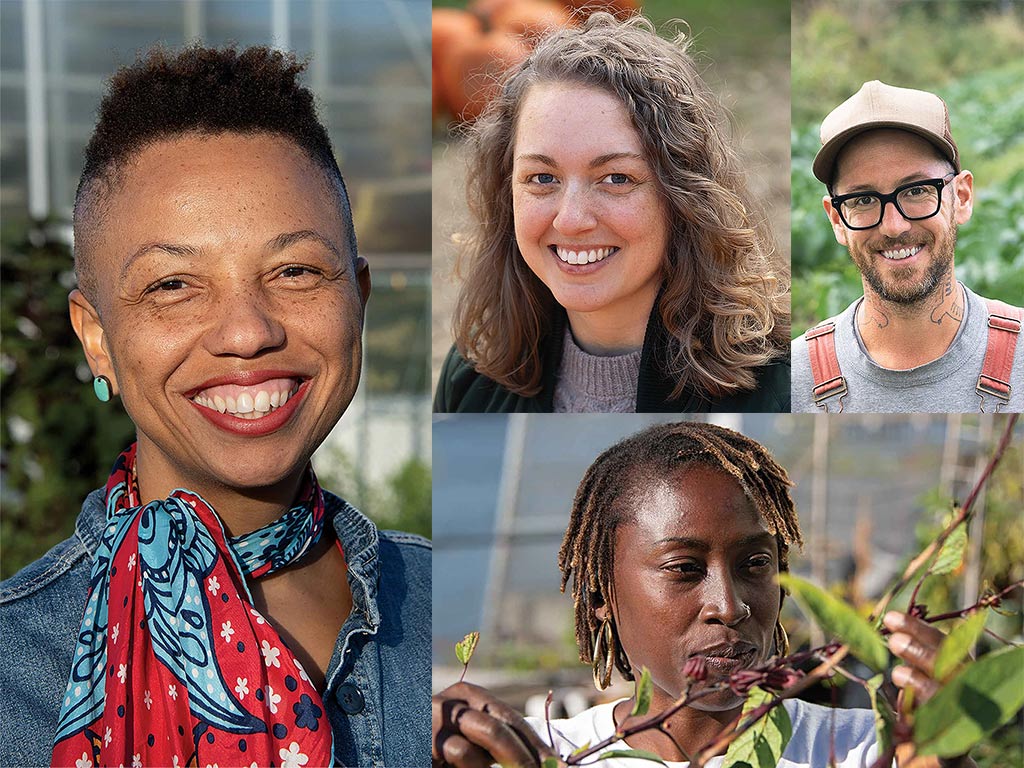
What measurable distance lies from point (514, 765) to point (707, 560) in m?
0.36

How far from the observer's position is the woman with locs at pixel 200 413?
49.6 inches

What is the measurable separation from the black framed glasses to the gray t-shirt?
12 centimetres

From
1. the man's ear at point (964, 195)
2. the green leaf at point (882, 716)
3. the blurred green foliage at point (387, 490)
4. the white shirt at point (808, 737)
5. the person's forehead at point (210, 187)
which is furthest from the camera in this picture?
the blurred green foliage at point (387, 490)

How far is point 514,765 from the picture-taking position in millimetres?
1348

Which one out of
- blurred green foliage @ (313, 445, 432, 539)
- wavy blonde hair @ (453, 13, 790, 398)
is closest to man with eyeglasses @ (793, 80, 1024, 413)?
wavy blonde hair @ (453, 13, 790, 398)

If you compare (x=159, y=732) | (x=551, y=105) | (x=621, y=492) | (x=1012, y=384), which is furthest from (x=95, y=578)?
(x=1012, y=384)

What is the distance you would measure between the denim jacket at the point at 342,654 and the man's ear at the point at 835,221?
79cm

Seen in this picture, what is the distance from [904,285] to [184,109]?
3.23ft

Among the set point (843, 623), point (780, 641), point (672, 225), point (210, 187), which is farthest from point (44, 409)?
point (843, 623)

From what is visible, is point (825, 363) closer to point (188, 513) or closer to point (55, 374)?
point (188, 513)

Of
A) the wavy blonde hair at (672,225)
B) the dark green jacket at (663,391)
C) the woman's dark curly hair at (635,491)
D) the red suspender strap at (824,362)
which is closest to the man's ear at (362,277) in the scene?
the wavy blonde hair at (672,225)

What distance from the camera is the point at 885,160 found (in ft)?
4.80

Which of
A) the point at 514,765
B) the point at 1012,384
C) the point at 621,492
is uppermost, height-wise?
the point at 1012,384

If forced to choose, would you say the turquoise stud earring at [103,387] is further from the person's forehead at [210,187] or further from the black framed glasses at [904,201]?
the black framed glasses at [904,201]
